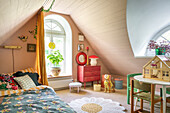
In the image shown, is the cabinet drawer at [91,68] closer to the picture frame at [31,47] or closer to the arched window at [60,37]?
the arched window at [60,37]

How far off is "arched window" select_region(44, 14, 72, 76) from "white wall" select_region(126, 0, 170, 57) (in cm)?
221

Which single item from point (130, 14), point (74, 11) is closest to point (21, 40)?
point (74, 11)

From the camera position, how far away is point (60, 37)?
14.5 ft

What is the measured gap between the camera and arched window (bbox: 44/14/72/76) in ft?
13.6

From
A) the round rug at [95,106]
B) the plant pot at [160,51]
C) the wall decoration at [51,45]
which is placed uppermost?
the wall decoration at [51,45]

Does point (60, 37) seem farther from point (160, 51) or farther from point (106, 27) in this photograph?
point (160, 51)

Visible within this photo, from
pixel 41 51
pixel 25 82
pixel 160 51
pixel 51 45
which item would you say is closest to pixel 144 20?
pixel 160 51

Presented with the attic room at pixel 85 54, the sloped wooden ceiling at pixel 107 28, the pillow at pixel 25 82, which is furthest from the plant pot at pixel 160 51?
the pillow at pixel 25 82

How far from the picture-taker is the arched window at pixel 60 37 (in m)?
4.15

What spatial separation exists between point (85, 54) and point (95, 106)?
2291 millimetres

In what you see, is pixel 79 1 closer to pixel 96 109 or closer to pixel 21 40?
pixel 21 40

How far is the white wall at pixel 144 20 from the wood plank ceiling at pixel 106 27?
148 mm

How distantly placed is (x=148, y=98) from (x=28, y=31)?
3491 mm

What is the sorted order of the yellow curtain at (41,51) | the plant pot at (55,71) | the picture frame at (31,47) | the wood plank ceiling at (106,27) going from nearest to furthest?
the wood plank ceiling at (106,27) < the yellow curtain at (41,51) < the picture frame at (31,47) < the plant pot at (55,71)
